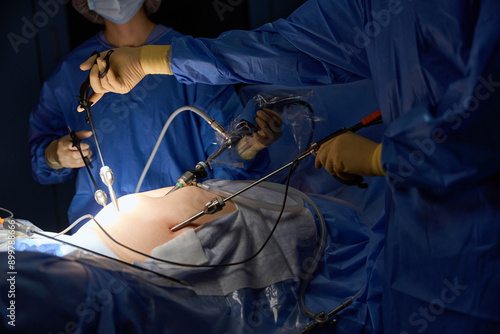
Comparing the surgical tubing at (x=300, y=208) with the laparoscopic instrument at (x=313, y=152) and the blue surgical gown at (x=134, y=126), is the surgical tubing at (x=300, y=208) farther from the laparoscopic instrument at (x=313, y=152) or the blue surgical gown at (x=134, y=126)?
the blue surgical gown at (x=134, y=126)

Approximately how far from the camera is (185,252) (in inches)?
49.6

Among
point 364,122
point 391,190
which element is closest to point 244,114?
point 364,122

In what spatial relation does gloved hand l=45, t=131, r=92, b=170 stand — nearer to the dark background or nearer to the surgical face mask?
the dark background

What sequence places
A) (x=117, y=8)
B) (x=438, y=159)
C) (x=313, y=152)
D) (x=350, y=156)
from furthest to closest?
(x=117, y=8) < (x=313, y=152) < (x=350, y=156) < (x=438, y=159)

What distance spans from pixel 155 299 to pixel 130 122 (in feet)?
4.27

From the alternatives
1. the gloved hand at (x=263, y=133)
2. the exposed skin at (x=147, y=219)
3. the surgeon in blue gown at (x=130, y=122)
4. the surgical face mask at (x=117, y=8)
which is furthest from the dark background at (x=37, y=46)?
the exposed skin at (x=147, y=219)

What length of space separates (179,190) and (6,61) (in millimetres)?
1237

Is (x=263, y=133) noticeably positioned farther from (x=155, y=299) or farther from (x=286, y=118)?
(x=155, y=299)

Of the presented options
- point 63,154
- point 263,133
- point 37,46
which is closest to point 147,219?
point 263,133

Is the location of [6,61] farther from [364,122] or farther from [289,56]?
[364,122]

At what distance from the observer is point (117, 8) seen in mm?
1929

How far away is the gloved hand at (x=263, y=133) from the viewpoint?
1.64 meters

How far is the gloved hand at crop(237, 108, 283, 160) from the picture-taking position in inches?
64.6

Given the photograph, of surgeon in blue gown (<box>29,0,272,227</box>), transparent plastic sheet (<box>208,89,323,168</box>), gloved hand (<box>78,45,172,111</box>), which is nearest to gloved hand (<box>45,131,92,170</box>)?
surgeon in blue gown (<box>29,0,272,227</box>)
